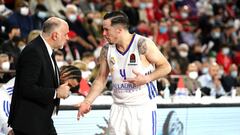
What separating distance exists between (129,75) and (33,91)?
140cm

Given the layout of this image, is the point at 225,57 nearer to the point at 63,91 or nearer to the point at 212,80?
the point at 212,80

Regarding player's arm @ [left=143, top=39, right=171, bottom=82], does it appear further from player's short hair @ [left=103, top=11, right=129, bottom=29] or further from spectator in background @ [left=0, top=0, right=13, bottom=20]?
spectator in background @ [left=0, top=0, right=13, bottom=20]

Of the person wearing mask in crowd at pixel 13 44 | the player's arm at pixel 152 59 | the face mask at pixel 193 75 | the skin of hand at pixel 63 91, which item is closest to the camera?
the skin of hand at pixel 63 91

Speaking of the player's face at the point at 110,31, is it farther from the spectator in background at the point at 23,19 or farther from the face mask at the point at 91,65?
the spectator in background at the point at 23,19

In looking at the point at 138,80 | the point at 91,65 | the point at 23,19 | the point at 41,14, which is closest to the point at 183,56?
the point at 41,14

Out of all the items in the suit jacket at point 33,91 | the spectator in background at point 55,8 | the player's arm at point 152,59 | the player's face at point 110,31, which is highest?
the spectator in background at point 55,8

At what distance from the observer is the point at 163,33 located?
16.7m

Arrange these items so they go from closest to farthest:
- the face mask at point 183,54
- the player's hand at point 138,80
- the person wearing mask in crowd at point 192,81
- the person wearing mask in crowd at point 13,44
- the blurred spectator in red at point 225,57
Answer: the player's hand at point 138,80 < the person wearing mask in crowd at point 13,44 < the person wearing mask in crowd at point 192,81 < the face mask at point 183,54 < the blurred spectator in red at point 225,57

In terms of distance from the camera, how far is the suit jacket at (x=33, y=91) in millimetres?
5770

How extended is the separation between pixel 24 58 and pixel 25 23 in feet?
26.1

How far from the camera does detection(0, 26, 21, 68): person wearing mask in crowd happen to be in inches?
461

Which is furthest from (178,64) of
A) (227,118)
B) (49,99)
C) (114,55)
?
→ (49,99)

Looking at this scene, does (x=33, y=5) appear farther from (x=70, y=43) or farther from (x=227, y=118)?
(x=227, y=118)

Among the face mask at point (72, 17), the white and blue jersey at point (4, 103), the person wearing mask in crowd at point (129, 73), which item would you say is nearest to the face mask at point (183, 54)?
the face mask at point (72, 17)
